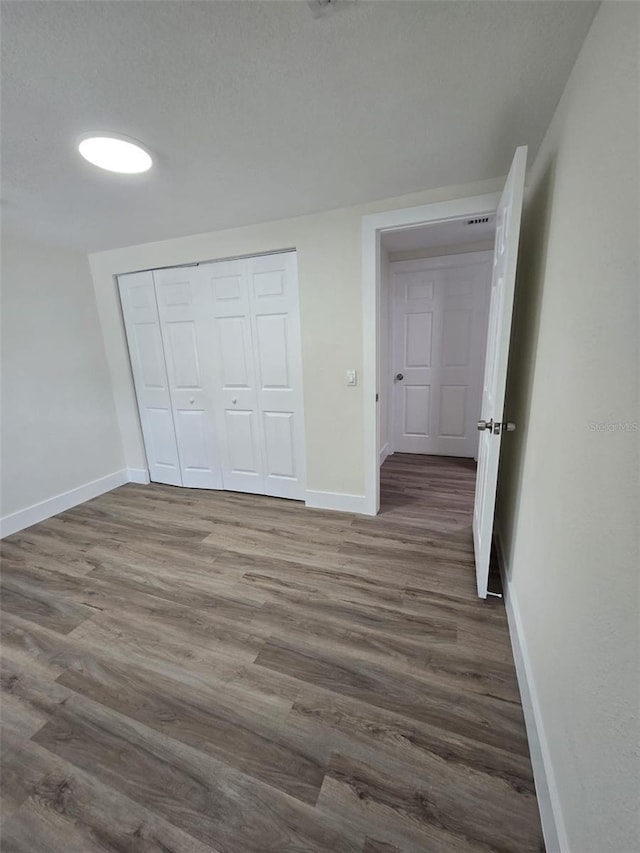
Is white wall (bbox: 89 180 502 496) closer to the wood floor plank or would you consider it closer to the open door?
the open door

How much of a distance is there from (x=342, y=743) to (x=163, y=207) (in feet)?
9.52

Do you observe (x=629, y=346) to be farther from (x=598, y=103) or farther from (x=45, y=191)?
(x=45, y=191)

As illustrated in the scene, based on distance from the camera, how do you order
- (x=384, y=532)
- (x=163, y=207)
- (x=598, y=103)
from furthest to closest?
(x=384, y=532), (x=163, y=207), (x=598, y=103)

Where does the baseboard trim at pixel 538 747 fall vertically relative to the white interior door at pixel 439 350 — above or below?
below

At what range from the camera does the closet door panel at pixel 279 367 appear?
2.49m

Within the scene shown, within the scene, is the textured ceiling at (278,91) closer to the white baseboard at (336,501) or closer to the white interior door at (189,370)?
the white interior door at (189,370)

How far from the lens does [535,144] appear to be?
1524mm

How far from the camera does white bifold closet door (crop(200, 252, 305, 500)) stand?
2533 mm

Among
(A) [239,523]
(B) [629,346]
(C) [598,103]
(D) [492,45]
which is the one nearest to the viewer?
(B) [629,346]

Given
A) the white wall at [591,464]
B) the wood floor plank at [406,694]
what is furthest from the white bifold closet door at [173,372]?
the white wall at [591,464]

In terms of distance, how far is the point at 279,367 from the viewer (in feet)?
8.73

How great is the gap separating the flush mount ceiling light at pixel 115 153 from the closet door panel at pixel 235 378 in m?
1.04

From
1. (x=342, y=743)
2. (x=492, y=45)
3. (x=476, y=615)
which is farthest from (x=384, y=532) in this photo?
(x=492, y=45)

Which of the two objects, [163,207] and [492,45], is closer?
[492,45]
